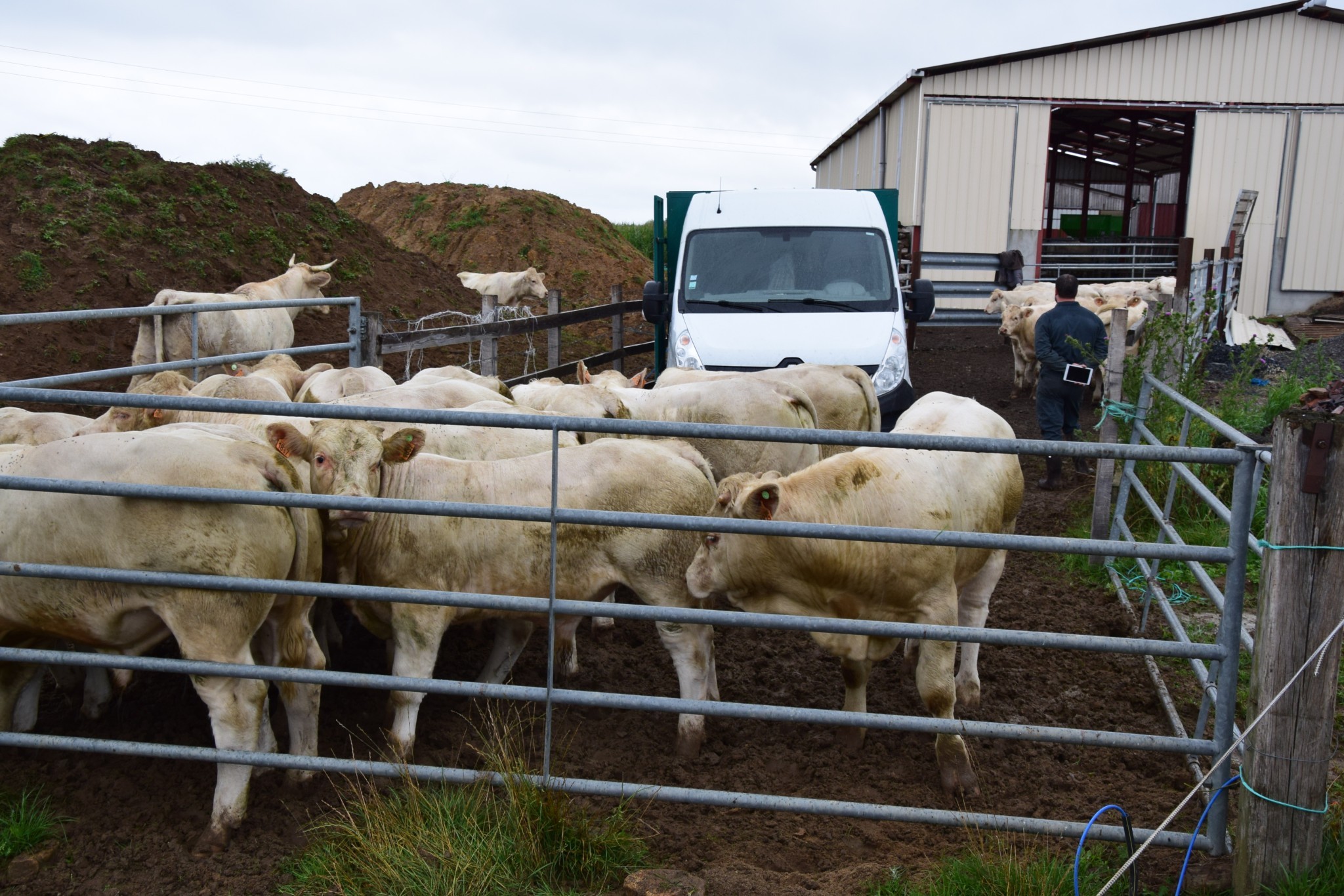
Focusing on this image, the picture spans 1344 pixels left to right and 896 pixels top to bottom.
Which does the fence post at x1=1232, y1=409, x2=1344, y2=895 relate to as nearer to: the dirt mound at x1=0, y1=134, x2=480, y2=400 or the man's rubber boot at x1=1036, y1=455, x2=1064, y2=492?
the man's rubber boot at x1=1036, y1=455, x2=1064, y2=492

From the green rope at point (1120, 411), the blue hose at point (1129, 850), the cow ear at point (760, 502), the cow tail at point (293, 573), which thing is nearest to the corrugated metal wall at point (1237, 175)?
the green rope at point (1120, 411)

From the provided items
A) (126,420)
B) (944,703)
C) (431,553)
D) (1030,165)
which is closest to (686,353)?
(126,420)

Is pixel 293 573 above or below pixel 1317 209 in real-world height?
below

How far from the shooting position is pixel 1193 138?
838 inches

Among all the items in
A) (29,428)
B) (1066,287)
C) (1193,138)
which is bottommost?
(29,428)

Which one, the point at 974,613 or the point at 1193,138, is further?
the point at 1193,138

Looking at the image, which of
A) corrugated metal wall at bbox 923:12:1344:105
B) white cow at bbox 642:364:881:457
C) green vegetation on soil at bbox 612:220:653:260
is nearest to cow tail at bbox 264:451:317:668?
white cow at bbox 642:364:881:457

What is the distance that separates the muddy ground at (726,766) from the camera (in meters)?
3.91

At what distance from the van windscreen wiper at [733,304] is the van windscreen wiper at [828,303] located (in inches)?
11.8

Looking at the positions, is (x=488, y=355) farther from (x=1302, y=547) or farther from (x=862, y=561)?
(x=1302, y=547)

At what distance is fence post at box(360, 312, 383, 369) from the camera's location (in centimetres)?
1008

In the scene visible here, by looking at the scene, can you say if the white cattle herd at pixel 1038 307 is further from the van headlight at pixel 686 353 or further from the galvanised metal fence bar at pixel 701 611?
the galvanised metal fence bar at pixel 701 611

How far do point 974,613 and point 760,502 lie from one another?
1.74 m

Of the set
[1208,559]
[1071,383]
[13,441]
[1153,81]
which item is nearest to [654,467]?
[1208,559]
